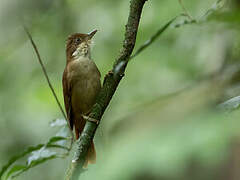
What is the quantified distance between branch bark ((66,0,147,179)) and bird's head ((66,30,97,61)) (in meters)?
1.61

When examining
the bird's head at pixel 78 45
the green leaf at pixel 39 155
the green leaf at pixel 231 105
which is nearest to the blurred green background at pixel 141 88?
the green leaf at pixel 231 105

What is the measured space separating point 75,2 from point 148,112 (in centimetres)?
422

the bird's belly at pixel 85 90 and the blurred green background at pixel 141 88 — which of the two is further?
the bird's belly at pixel 85 90

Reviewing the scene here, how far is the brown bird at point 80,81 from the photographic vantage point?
13.1ft

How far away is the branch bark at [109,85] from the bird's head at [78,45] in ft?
5.29

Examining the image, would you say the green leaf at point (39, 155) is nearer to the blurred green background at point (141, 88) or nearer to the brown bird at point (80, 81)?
the blurred green background at point (141, 88)

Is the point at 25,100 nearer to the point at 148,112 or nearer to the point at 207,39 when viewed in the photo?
the point at 207,39

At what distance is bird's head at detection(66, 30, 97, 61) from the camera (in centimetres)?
424

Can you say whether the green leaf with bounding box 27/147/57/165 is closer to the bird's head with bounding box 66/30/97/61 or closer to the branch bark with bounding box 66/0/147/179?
the branch bark with bounding box 66/0/147/179

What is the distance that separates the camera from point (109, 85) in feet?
8.50

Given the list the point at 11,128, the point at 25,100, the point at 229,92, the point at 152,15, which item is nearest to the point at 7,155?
the point at 11,128

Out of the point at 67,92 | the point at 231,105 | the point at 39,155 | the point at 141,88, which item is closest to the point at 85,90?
the point at 67,92

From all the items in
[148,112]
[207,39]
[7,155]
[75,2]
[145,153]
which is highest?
[145,153]

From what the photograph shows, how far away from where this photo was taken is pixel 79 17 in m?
6.05
